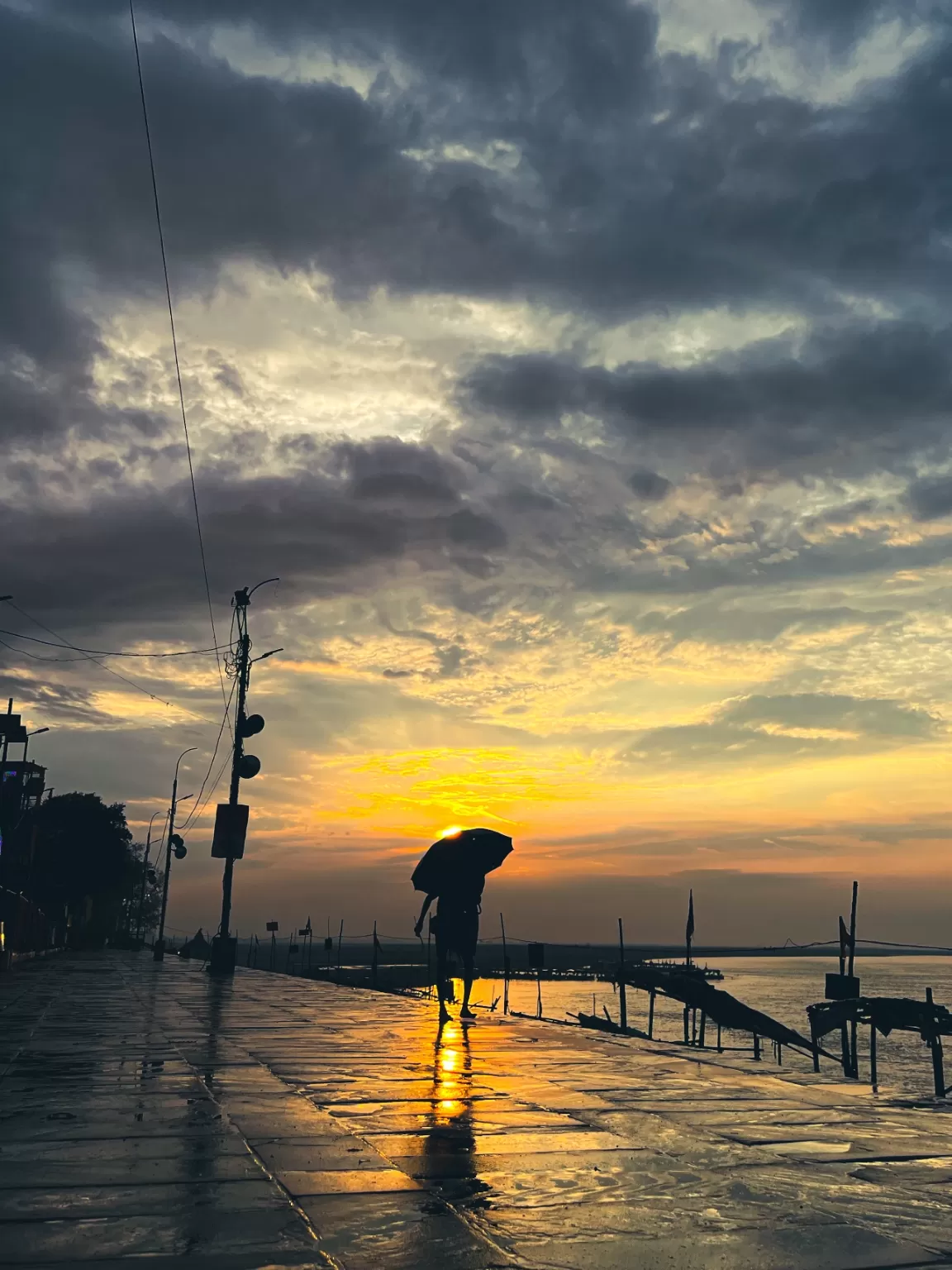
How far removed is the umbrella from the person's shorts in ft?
1.28

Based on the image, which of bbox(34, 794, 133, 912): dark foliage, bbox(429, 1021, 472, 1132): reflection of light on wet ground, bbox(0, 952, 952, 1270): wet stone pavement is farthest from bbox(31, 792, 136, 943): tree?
bbox(0, 952, 952, 1270): wet stone pavement

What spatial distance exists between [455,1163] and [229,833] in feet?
89.2

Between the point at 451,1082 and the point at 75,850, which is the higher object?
the point at 75,850

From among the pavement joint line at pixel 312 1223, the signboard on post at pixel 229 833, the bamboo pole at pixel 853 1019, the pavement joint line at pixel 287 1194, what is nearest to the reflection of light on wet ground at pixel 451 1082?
the pavement joint line at pixel 312 1223

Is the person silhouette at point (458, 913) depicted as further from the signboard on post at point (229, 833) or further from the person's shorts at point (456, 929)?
the signboard on post at point (229, 833)

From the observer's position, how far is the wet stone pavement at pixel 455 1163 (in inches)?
155

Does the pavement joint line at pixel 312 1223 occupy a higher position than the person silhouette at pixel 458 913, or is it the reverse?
the person silhouette at pixel 458 913

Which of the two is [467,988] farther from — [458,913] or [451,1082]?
[451,1082]

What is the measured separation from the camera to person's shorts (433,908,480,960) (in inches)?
592

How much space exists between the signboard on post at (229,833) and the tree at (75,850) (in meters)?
50.8

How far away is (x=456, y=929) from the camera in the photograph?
15164 mm

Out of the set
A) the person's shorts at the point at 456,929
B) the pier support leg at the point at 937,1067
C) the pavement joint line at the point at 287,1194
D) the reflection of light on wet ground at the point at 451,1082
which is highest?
the person's shorts at the point at 456,929

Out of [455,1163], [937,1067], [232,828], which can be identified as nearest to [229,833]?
[232,828]

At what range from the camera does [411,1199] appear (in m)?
4.62
